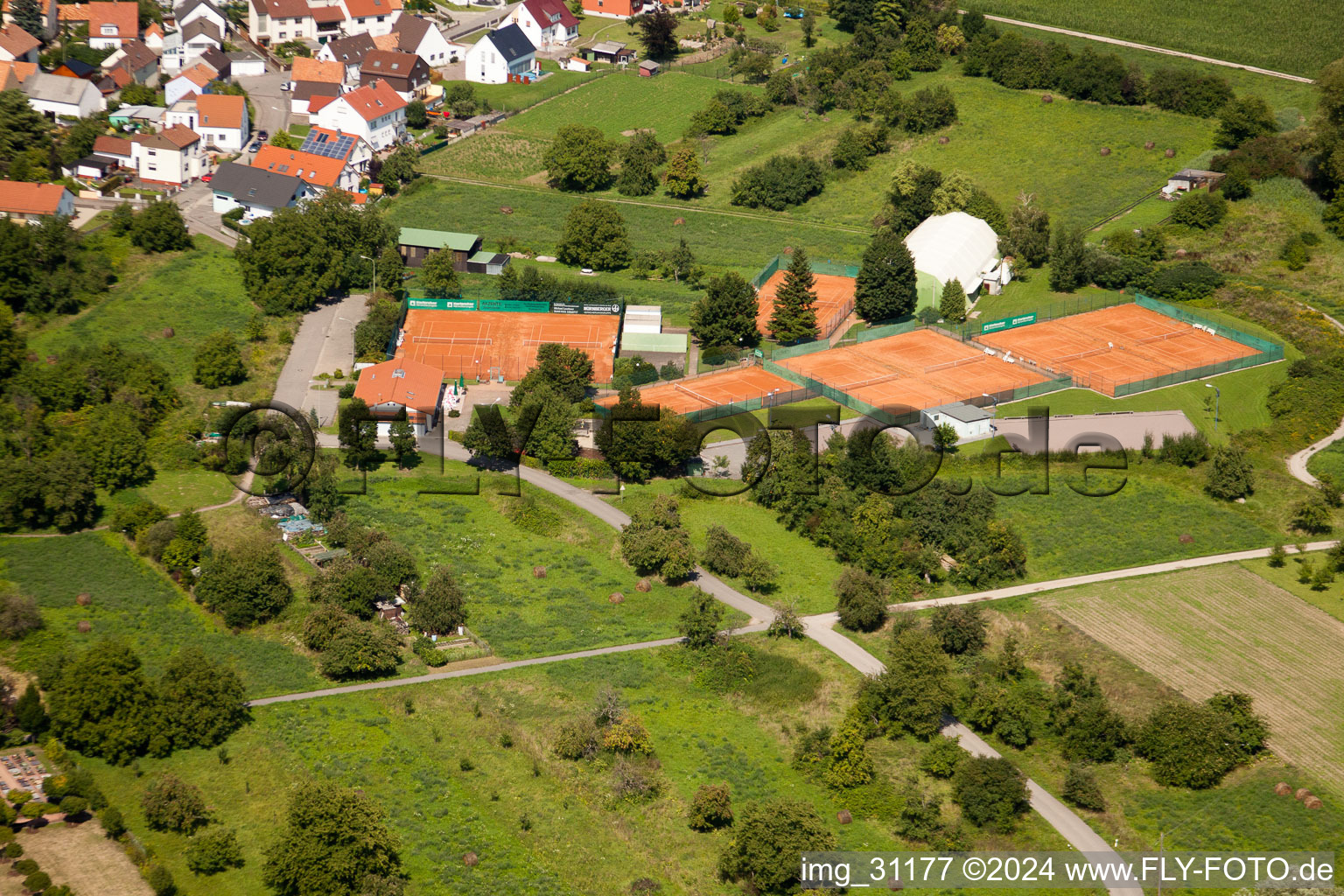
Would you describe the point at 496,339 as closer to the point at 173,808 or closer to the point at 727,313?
the point at 727,313

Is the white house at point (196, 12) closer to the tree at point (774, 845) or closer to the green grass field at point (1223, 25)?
the green grass field at point (1223, 25)

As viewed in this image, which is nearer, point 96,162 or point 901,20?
point 96,162

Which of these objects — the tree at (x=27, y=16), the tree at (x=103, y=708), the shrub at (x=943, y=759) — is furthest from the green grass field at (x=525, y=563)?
the tree at (x=27, y=16)

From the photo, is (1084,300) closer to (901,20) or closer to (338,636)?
(901,20)

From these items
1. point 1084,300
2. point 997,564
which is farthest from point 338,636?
point 1084,300

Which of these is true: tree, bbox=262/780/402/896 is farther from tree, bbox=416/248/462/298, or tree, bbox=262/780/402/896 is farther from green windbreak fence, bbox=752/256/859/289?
green windbreak fence, bbox=752/256/859/289

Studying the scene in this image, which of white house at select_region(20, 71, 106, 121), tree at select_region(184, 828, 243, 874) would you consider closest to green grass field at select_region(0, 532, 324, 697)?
tree at select_region(184, 828, 243, 874)

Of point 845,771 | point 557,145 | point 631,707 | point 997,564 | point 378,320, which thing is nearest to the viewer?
point 845,771
